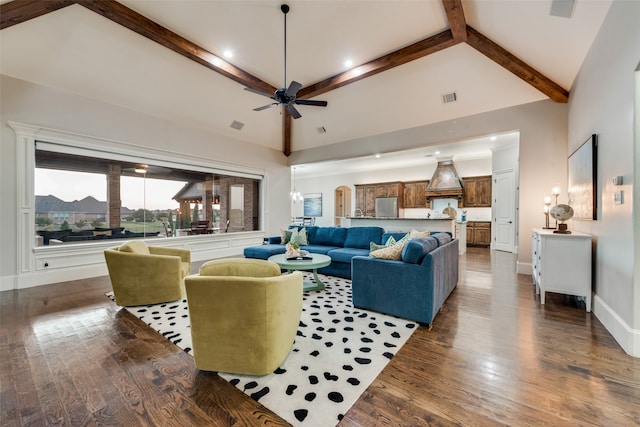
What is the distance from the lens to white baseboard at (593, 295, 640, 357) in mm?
2078

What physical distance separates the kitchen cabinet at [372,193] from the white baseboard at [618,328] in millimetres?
7273

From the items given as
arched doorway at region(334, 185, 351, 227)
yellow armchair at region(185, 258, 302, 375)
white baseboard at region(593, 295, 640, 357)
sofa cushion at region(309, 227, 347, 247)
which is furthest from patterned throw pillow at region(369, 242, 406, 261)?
arched doorway at region(334, 185, 351, 227)

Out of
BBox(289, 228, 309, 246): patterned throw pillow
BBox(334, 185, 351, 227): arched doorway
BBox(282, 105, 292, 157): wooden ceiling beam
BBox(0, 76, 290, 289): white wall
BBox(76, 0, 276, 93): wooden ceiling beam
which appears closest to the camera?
BBox(76, 0, 276, 93): wooden ceiling beam

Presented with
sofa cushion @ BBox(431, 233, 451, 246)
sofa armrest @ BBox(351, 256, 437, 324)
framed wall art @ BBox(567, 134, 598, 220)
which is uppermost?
framed wall art @ BBox(567, 134, 598, 220)

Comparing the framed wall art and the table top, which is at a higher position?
the framed wall art

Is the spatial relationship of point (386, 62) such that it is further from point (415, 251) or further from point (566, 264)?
point (566, 264)

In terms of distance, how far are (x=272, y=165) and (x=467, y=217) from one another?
682 cm

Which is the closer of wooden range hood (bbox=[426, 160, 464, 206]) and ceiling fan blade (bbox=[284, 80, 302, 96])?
ceiling fan blade (bbox=[284, 80, 302, 96])

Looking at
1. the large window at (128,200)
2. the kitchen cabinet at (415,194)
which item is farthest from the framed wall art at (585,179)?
the large window at (128,200)

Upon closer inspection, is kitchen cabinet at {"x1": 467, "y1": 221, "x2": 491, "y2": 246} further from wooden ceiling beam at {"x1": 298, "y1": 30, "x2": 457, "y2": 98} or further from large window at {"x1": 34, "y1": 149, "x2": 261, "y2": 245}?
large window at {"x1": 34, "y1": 149, "x2": 261, "y2": 245}

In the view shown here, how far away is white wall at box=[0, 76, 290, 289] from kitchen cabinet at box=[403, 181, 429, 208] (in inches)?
245

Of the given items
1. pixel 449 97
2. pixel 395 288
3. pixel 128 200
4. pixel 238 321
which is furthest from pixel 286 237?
pixel 449 97

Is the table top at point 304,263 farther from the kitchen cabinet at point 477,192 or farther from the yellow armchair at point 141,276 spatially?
the kitchen cabinet at point 477,192

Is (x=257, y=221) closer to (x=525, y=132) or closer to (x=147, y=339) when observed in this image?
(x=147, y=339)
